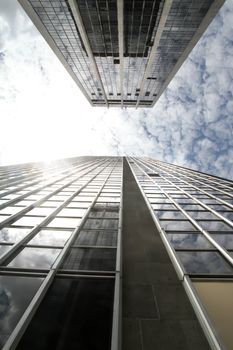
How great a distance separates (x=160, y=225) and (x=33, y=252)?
649 cm

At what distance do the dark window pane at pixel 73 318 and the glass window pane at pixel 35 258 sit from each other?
3.55 feet

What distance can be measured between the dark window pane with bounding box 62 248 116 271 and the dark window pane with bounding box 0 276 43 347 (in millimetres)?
1348

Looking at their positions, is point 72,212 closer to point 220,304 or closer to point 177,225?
point 177,225

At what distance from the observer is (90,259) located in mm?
8969

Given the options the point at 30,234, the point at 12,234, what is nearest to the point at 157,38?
the point at 30,234

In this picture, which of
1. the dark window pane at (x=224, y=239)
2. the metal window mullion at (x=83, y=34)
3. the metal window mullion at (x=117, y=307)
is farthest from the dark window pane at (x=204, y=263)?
the metal window mullion at (x=83, y=34)

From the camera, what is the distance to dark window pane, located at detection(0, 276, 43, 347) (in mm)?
5875

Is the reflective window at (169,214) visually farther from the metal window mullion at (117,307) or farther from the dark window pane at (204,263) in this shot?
the metal window mullion at (117,307)

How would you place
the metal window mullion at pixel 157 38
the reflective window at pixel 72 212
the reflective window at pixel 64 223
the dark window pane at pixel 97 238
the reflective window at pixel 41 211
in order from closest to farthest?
the dark window pane at pixel 97 238 → the reflective window at pixel 64 223 → the reflective window at pixel 41 211 → the reflective window at pixel 72 212 → the metal window mullion at pixel 157 38

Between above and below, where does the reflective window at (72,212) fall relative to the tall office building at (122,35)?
below

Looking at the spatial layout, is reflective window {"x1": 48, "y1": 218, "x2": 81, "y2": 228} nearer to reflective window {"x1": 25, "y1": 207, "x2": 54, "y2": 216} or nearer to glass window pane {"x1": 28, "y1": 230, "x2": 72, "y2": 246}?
glass window pane {"x1": 28, "y1": 230, "x2": 72, "y2": 246}

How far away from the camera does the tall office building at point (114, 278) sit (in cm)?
586

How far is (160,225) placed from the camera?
12.3m

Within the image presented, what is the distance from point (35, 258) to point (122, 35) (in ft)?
161
